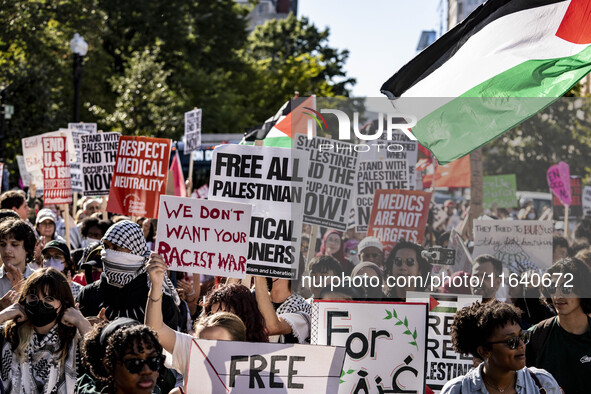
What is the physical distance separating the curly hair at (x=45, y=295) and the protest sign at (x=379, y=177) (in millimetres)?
4767

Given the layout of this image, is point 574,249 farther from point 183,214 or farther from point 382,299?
point 183,214

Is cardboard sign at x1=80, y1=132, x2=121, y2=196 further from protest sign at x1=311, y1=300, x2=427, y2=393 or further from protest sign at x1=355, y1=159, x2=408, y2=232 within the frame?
protest sign at x1=311, y1=300, x2=427, y2=393

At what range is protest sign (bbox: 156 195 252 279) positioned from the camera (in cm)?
637

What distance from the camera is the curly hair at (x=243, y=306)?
5410 millimetres

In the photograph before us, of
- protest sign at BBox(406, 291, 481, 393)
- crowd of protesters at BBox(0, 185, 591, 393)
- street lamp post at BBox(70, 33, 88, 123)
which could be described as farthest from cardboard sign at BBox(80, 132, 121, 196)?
street lamp post at BBox(70, 33, 88, 123)

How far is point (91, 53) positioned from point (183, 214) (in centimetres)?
3367

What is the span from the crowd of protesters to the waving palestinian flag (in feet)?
3.11

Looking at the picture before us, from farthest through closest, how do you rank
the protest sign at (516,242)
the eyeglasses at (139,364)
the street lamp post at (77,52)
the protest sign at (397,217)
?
the street lamp post at (77,52)
the protest sign at (397,217)
the protest sign at (516,242)
the eyeglasses at (139,364)

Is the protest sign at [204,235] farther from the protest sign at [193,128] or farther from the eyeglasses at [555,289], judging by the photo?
the protest sign at [193,128]

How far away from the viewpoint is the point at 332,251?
10.9m

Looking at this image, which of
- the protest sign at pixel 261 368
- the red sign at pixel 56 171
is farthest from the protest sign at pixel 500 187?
the red sign at pixel 56 171

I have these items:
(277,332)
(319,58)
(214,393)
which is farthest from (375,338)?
(319,58)

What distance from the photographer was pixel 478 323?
190 inches

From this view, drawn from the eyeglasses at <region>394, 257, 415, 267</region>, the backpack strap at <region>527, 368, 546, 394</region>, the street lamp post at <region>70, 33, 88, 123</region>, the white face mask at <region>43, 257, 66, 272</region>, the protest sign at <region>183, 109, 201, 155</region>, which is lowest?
the backpack strap at <region>527, 368, 546, 394</region>
